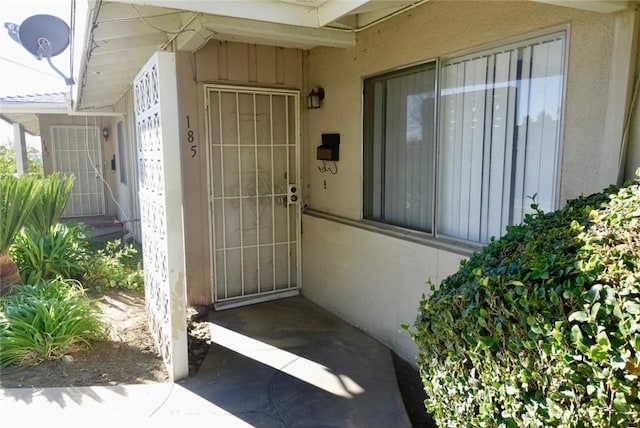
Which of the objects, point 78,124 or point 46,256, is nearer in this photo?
point 46,256

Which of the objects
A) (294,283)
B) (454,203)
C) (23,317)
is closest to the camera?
(454,203)

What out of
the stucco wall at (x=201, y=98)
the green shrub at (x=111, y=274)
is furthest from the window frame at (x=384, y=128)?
the green shrub at (x=111, y=274)

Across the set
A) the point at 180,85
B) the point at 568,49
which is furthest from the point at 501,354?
the point at 180,85

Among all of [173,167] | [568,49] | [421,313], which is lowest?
[421,313]

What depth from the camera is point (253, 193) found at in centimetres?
517

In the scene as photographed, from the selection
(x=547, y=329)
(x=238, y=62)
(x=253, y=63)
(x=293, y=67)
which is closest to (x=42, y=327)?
(x=238, y=62)

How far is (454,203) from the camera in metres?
3.40

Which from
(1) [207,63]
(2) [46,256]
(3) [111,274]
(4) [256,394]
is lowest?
(4) [256,394]

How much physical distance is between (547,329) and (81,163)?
40.8 ft

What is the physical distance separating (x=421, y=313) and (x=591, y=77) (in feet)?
5.33

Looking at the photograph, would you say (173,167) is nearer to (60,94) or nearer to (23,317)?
(23,317)

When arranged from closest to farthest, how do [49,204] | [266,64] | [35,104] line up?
[266,64]
[49,204]
[35,104]

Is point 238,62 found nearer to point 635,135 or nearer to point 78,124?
point 635,135

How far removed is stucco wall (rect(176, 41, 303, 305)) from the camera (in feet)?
15.2
